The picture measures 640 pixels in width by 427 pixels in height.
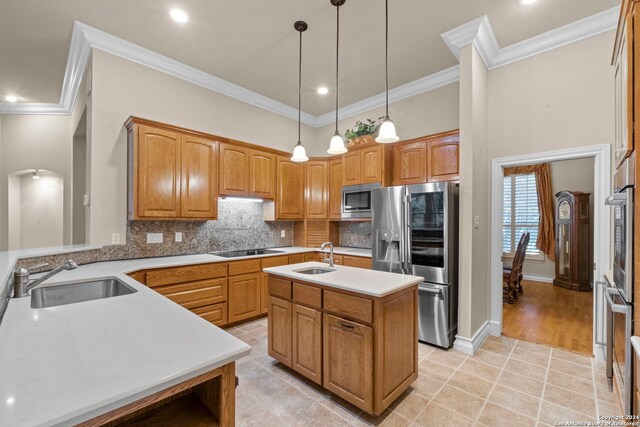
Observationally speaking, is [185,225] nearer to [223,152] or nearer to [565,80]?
[223,152]

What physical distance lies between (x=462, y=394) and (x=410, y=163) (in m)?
2.56

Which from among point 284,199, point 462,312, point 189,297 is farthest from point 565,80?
point 189,297

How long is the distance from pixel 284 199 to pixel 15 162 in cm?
435

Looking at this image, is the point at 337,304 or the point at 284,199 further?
the point at 284,199

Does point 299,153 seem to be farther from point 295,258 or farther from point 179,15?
point 295,258

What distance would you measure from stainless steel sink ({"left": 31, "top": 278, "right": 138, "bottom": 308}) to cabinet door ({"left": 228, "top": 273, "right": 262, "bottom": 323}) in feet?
Result: 4.42

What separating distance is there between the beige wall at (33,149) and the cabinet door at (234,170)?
2.93 m

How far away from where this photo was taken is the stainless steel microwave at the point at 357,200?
159 inches

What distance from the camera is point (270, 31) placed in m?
2.91

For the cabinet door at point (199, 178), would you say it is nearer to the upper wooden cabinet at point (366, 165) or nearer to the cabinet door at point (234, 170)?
the cabinet door at point (234, 170)

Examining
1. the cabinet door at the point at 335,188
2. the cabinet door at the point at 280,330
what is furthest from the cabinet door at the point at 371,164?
the cabinet door at the point at 280,330

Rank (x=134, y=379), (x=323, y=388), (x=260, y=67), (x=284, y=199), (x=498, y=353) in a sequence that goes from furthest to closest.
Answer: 1. (x=284, y=199)
2. (x=260, y=67)
3. (x=498, y=353)
4. (x=323, y=388)
5. (x=134, y=379)

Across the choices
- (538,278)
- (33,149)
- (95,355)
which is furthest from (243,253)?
(538,278)

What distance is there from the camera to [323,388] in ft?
7.40
